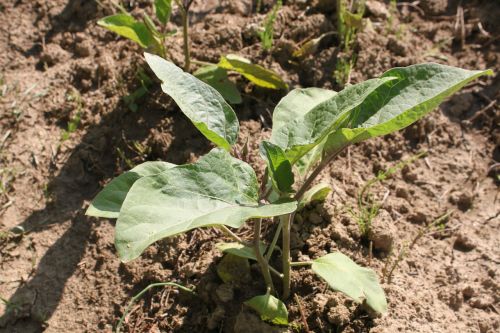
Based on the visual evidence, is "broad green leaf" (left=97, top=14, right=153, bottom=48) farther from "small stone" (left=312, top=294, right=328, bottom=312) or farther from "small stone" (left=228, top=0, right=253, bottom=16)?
"small stone" (left=312, top=294, right=328, bottom=312)

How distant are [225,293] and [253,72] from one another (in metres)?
1.14

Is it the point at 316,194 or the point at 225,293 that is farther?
the point at 316,194

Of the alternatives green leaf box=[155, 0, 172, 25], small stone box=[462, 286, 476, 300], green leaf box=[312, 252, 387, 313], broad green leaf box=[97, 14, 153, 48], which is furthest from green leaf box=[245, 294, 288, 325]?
green leaf box=[155, 0, 172, 25]

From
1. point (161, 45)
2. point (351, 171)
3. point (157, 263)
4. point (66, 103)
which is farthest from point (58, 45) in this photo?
Result: point (351, 171)

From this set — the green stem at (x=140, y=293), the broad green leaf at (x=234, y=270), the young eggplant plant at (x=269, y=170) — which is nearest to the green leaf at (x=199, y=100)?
the young eggplant plant at (x=269, y=170)

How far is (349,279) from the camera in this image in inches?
78.6

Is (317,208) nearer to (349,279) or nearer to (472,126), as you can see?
(349,279)

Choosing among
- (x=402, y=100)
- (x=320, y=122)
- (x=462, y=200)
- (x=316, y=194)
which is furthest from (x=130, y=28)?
(x=462, y=200)

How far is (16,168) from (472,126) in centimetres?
249

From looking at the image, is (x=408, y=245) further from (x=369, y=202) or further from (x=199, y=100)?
(x=199, y=100)

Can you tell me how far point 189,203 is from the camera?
1743 mm

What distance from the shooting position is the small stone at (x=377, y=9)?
338 cm

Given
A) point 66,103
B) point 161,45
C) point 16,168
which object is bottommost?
point 16,168

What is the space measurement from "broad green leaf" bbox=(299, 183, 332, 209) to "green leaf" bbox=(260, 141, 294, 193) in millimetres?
445
